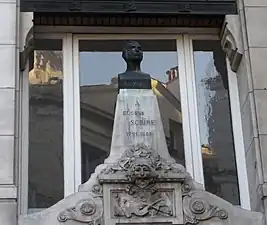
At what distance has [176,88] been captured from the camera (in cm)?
1368

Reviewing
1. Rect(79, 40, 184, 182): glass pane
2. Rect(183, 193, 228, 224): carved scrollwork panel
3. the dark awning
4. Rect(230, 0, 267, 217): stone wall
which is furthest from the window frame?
Rect(183, 193, 228, 224): carved scrollwork panel

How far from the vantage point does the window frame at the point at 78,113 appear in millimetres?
12648

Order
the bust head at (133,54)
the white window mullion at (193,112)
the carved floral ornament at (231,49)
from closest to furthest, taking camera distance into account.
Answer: the bust head at (133,54), the white window mullion at (193,112), the carved floral ornament at (231,49)

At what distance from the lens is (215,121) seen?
531 inches

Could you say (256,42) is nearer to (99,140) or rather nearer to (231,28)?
(231,28)

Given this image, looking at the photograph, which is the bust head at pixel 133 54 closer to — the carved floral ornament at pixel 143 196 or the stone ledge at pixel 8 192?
the carved floral ornament at pixel 143 196

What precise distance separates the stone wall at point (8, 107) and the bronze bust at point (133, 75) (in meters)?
1.78

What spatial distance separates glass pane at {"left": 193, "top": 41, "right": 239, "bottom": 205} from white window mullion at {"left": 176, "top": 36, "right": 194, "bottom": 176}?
0.25 metres

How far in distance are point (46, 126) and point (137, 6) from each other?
107 inches

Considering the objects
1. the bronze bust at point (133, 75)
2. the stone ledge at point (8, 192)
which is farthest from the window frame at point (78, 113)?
the bronze bust at point (133, 75)

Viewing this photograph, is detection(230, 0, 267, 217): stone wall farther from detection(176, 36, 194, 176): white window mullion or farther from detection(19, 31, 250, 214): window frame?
detection(176, 36, 194, 176): white window mullion

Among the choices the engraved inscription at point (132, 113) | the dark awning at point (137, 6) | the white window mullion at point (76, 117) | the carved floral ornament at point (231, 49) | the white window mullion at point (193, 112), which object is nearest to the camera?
the engraved inscription at point (132, 113)

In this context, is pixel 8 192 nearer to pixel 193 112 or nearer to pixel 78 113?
pixel 78 113

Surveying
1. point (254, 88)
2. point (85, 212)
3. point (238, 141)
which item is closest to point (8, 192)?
point (85, 212)
